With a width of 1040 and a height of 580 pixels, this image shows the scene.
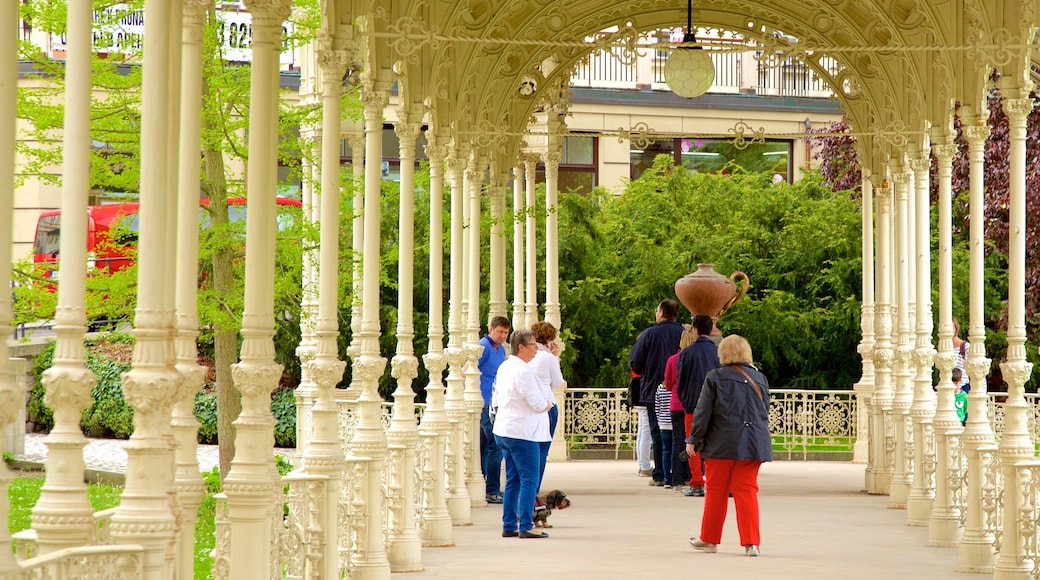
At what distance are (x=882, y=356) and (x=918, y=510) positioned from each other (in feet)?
10.0

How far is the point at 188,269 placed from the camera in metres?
6.90

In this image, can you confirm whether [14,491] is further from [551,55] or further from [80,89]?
[80,89]

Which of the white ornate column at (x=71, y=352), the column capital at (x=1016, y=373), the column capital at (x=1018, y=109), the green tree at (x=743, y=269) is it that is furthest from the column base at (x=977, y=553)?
the green tree at (x=743, y=269)

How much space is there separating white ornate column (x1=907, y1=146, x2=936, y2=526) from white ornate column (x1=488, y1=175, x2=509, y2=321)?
202 inches

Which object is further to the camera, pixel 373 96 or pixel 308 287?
pixel 308 287

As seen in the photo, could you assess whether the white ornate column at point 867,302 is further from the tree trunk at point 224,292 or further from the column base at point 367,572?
the column base at point 367,572

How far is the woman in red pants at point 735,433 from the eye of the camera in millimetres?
10531

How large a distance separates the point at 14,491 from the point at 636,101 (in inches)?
651

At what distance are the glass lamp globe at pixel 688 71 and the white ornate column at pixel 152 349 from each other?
7.99m

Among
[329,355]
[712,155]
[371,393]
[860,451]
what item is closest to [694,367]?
[371,393]

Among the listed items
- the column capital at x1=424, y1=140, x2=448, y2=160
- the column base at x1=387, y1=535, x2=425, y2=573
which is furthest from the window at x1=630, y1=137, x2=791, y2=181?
the column base at x1=387, y1=535, x2=425, y2=573

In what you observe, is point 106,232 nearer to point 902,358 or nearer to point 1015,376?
point 902,358

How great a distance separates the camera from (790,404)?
812 inches

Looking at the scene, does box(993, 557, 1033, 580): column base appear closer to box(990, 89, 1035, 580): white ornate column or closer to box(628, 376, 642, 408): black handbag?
box(990, 89, 1035, 580): white ornate column
